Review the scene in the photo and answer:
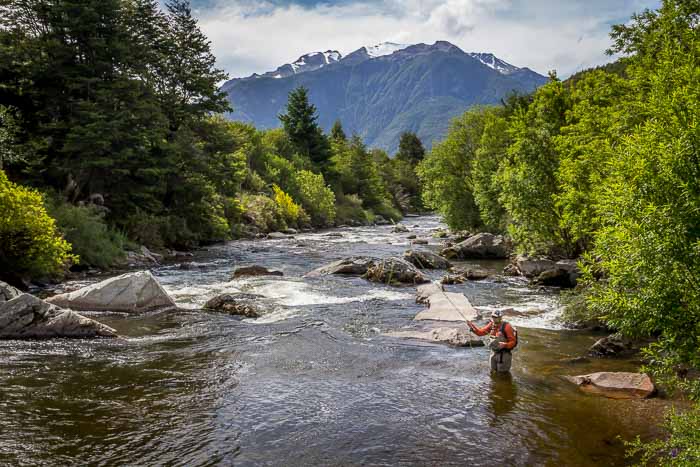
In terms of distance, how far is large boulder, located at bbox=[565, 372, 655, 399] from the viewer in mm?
9438

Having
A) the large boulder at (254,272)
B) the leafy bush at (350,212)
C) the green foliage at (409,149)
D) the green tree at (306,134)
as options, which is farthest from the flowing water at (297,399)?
the green foliage at (409,149)

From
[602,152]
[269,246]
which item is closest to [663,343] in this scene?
[602,152]

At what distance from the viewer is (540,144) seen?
23.2 metres

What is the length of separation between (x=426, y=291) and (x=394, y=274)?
3.13m

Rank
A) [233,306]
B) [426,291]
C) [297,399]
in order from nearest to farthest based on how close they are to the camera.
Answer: [297,399] → [233,306] → [426,291]

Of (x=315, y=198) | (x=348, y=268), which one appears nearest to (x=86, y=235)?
(x=348, y=268)

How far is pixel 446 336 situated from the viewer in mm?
13180

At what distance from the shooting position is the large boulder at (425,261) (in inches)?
1021

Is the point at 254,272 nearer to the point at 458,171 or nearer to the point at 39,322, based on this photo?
the point at 39,322

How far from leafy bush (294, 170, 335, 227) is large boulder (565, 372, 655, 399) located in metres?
49.7

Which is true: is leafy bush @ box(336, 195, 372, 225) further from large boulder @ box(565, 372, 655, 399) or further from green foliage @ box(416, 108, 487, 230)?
large boulder @ box(565, 372, 655, 399)

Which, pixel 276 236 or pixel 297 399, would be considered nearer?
pixel 297 399

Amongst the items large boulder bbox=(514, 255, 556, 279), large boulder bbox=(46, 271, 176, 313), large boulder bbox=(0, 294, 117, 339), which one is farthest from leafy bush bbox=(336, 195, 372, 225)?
large boulder bbox=(0, 294, 117, 339)

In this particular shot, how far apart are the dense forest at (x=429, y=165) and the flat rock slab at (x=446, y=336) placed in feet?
10.5
